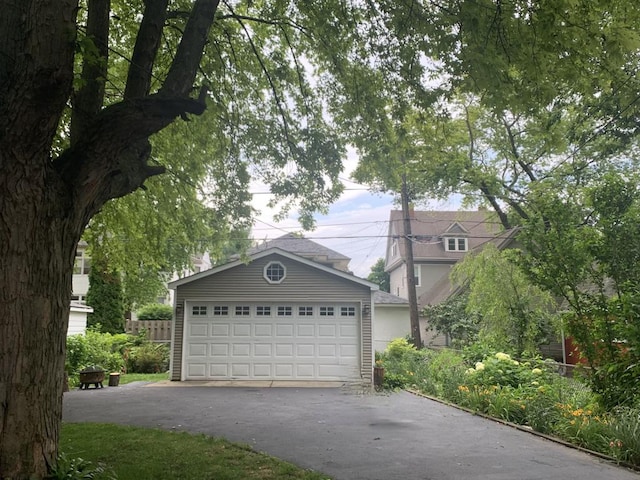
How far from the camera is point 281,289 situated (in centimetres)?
1471

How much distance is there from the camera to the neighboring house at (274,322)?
1441cm

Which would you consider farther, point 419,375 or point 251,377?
point 251,377

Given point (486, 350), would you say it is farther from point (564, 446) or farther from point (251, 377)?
point (251, 377)

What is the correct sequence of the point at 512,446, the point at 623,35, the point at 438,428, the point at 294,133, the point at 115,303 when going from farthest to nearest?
the point at 115,303 < the point at 294,133 < the point at 438,428 < the point at 512,446 < the point at 623,35

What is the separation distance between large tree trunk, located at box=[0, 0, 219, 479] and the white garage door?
→ 10567 mm

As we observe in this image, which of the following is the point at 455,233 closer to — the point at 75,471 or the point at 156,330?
the point at 156,330

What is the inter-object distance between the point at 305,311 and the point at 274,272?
5.08ft

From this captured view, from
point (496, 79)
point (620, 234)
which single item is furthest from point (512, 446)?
point (496, 79)

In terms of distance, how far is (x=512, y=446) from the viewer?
261 inches

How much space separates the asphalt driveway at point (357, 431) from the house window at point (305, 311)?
302cm

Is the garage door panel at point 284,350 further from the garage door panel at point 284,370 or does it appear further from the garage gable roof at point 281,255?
the garage gable roof at point 281,255

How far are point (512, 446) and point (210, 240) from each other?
7.18 metres

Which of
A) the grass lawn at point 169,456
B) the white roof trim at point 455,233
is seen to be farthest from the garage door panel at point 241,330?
the white roof trim at point 455,233

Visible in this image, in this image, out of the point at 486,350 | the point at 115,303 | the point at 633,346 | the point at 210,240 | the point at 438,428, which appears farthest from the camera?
the point at 115,303
